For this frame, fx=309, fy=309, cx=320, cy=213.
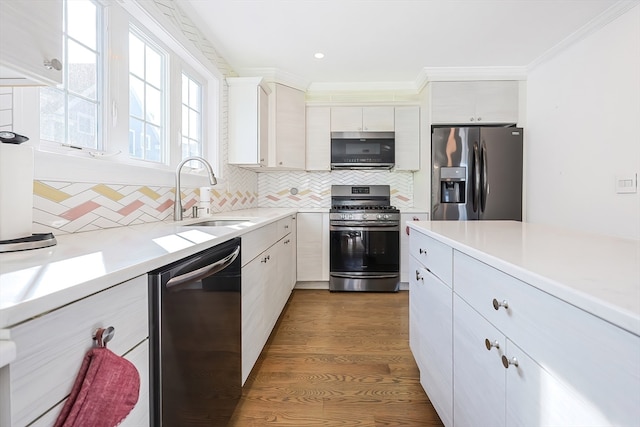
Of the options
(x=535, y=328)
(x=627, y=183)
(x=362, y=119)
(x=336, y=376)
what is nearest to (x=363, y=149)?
(x=362, y=119)

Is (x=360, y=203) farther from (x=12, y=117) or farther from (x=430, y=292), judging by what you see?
(x=12, y=117)

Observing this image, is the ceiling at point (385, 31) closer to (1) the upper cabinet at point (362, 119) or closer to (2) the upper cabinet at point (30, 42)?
(1) the upper cabinet at point (362, 119)

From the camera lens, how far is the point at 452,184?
330 cm

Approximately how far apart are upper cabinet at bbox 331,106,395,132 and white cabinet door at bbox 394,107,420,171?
10cm

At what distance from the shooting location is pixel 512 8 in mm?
2293

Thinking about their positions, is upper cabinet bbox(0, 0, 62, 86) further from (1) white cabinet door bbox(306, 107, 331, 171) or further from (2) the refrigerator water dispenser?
(2) the refrigerator water dispenser

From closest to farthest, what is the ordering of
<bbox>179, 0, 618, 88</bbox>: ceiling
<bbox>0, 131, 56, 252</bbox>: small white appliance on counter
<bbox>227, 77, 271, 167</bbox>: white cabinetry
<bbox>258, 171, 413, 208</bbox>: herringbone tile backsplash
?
<bbox>0, 131, 56, 252</bbox>: small white appliance on counter, <bbox>179, 0, 618, 88</bbox>: ceiling, <bbox>227, 77, 271, 167</bbox>: white cabinetry, <bbox>258, 171, 413, 208</bbox>: herringbone tile backsplash

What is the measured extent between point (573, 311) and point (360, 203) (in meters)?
3.49

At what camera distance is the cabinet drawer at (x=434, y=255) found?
1.26 m

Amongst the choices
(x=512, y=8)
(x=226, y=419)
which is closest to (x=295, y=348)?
(x=226, y=419)

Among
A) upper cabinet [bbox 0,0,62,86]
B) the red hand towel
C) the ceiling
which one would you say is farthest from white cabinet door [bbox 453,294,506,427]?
the ceiling

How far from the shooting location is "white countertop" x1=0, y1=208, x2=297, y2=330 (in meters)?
0.46

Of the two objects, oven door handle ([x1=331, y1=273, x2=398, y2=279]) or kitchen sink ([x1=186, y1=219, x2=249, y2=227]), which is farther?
oven door handle ([x1=331, y1=273, x2=398, y2=279])

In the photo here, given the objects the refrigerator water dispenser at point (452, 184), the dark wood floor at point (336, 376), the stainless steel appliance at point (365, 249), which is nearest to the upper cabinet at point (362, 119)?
the refrigerator water dispenser at point (452, 184)
